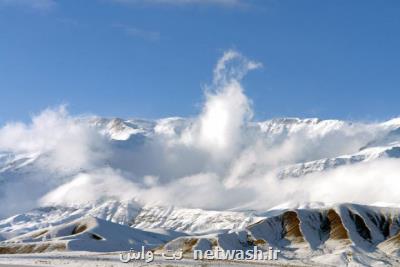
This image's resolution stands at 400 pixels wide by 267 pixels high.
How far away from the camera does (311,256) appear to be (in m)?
197

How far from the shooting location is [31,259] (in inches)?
5866

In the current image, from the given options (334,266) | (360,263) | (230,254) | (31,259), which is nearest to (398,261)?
(360,263)

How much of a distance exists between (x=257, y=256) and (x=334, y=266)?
2580 cm

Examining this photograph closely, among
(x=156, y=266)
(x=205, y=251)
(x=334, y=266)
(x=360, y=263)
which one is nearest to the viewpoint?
(x=156, y=266)

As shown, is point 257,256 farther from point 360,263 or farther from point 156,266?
point 156,266

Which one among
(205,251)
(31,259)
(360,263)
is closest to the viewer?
(31,259)

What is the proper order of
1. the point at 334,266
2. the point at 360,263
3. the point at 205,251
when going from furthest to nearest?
1. the point at 205,251
2. the point at 360,263
3. the point at 334,266

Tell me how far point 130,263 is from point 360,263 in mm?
70870

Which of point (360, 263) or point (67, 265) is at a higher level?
point (360, 263)

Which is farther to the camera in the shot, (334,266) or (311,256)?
(311,256)

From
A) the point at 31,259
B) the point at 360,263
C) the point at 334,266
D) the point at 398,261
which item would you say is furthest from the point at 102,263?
the point at 398,261

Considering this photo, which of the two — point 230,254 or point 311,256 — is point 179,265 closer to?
point 230,254

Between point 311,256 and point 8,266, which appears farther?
point 311,256

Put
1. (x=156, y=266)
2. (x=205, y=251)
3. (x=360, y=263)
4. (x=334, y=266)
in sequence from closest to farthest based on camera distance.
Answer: (x=156, y=266) → (x=334, y=266) → (x=360, y=263) → (x=205, y=251)
